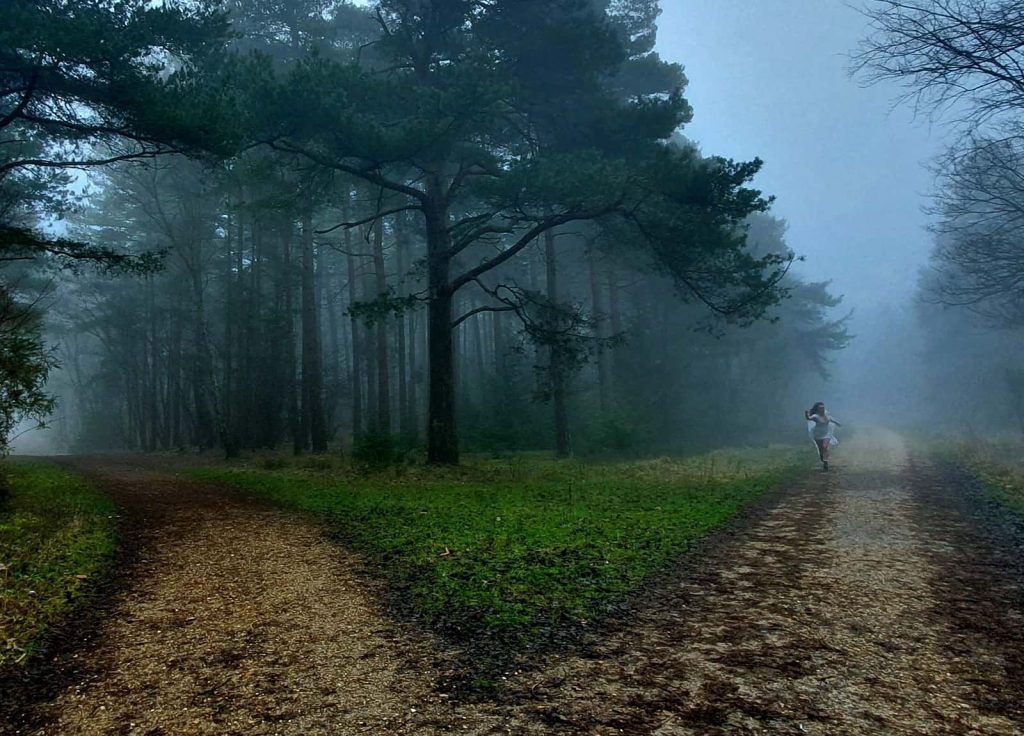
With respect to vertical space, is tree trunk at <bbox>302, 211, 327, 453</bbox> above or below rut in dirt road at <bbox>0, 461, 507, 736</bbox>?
above

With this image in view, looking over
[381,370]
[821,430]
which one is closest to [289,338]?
[381,370]

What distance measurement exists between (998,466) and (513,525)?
47.0 feet

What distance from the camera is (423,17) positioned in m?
14.9

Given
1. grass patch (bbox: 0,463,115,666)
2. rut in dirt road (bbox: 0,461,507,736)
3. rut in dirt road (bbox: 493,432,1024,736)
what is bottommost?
rut in dirt road (bbox: 493,432,1024,736)

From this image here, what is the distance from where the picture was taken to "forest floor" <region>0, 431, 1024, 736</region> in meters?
3.23

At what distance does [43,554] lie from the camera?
646 centimetres

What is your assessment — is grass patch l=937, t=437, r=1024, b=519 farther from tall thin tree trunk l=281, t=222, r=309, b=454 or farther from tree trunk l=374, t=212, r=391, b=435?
tall thin tree trunk l=281, t=222, r=309, b=454

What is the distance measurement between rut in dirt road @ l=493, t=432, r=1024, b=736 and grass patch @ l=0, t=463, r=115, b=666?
160 inches

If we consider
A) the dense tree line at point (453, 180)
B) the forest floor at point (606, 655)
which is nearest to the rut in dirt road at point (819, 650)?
the forest floor at point (606, 655)

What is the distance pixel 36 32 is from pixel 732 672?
11943 mm

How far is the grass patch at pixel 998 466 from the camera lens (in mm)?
10406

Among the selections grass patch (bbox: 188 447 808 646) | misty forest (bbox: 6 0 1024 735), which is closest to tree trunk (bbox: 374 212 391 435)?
misty forest (bbox: 6 0 1024 735)

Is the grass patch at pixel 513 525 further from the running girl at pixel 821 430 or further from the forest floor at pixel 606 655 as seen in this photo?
the running girl at pixel 821 430

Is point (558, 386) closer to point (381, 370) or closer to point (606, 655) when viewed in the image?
point (381, 370)
